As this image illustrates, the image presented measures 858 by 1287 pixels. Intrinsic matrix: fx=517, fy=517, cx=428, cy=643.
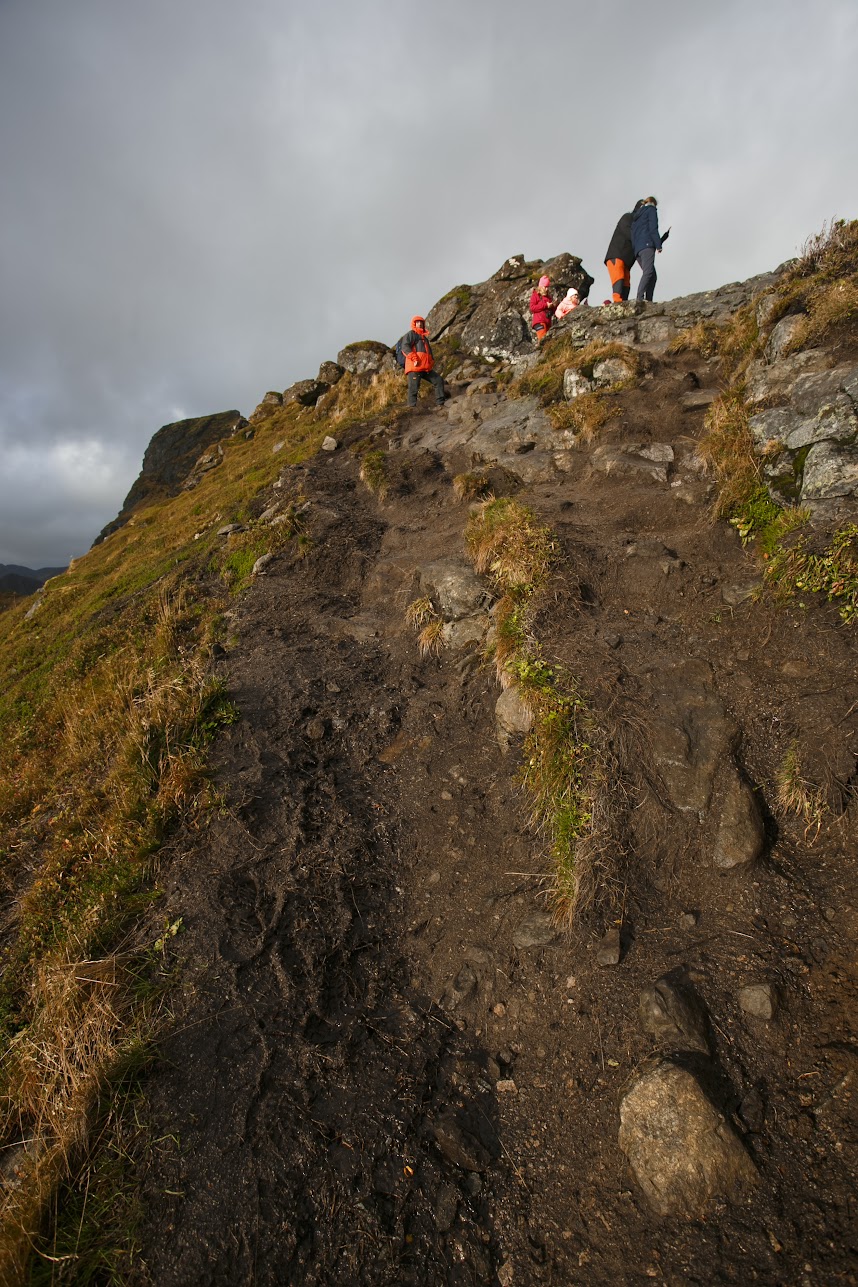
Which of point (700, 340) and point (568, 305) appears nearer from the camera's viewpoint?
point (700, 340)

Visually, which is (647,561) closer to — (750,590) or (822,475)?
(750,590)

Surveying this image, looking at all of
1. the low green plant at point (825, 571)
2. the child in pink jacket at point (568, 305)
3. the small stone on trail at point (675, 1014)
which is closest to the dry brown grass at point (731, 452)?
the low green plant at point (825, 571)

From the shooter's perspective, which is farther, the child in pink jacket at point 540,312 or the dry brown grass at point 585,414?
the child in pink jacket at point 540,312

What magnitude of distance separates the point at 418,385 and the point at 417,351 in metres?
1.09

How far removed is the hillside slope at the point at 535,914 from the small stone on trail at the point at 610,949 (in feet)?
0.05

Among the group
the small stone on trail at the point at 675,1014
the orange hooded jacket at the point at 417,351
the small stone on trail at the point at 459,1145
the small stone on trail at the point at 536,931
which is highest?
the orange hooded jacket at the point at 417,351

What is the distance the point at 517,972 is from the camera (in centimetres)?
457

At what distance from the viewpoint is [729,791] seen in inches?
192

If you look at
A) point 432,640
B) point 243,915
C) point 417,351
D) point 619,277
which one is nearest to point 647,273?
point 619,277

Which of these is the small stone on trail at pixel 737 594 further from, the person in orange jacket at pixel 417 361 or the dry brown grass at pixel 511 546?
the person in orange jacket at pixel 417 361

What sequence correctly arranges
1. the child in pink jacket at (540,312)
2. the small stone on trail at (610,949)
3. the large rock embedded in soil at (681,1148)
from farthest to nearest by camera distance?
the child in pink jacket at (540,312) → the small stone on trail at (610,949) → the large rock embedded in soil at (681,1148)

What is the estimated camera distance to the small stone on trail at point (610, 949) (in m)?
4.34

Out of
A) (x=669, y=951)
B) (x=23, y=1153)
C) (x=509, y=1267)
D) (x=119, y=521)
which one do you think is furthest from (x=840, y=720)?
(x=119, y=521)

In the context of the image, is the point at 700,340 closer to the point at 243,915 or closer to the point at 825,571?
the point at 825,571
